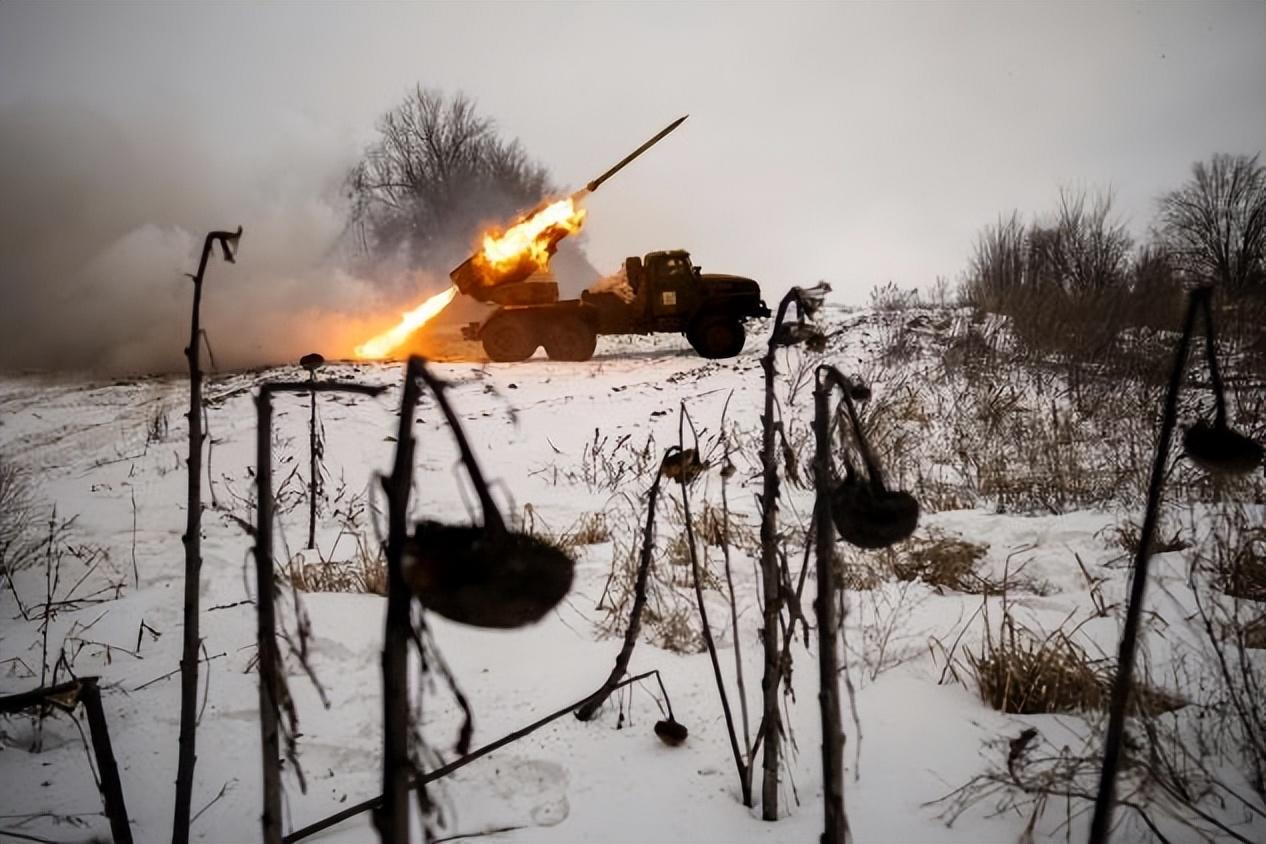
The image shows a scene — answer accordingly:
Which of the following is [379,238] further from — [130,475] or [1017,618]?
[1017,618]

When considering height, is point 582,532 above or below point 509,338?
below

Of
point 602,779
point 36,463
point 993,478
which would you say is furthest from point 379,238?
point 602,779

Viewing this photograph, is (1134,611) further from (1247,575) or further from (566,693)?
(1247,575)

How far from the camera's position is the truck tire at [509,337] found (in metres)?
11.6

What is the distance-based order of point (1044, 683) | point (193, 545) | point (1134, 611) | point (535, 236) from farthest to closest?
1. point (535, 236)
2. point (1044, 683)
3. point (193, 545)
4. point (1134, 611)

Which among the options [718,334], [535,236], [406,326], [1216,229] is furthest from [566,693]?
[1216,229]

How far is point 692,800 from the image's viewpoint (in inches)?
54.3

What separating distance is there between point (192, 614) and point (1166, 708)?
7.10 ft

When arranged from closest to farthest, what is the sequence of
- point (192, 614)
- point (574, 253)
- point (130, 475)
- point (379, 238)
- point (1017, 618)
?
point (192, 614), point (1017, 618), point (130, 475), point (379, 238), point (574, 253)

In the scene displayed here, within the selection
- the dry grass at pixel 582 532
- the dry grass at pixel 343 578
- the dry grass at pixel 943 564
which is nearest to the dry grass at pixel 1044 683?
the dry grass at pixel 943 564

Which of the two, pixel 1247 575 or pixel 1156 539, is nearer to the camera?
pixel 1247 575

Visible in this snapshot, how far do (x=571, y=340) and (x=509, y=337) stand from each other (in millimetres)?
1127

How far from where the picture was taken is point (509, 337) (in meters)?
11.7

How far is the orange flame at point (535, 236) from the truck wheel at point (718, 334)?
270 centimetres
